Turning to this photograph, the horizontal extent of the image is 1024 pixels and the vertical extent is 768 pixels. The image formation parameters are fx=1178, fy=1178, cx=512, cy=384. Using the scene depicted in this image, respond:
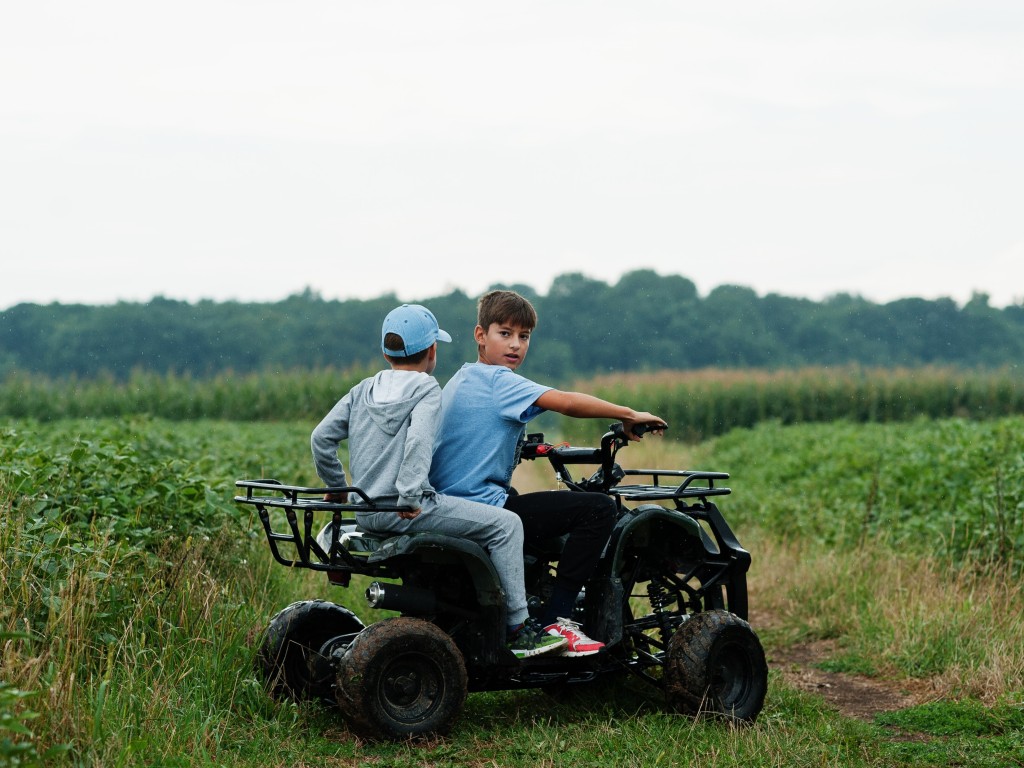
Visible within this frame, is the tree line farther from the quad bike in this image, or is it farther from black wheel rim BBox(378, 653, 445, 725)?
black wheel rim BBox(378, 653, 445, 725)

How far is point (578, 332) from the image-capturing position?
64125mm

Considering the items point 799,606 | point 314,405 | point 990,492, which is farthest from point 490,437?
point 314,405

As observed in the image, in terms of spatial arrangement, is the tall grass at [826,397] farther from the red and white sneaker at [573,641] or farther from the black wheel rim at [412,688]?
the black wheel rim at [412,688]

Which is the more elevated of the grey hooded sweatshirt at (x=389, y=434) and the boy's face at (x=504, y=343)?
the boy's face at (x=504, y=343)

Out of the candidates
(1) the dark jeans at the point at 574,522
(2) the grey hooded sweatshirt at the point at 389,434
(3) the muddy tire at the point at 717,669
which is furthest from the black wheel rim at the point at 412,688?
(3) the muddy tire at the point at 717,669

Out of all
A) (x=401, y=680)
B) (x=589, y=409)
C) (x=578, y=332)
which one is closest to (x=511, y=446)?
(x=589, y=409)

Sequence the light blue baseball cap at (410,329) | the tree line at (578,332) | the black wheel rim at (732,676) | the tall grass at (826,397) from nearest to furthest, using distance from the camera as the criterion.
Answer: the light blue baseball cap at (410,329)
the black wheel rim at (732,676)
the tall grass at (826,397)
the tree line at (578,332)

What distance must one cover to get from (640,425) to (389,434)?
1.18 metres

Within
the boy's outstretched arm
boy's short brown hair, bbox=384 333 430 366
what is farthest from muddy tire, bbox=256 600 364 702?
the boy's outstretched arm

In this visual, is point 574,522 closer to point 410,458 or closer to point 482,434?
point 482,434

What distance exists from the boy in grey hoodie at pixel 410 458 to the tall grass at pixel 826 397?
26.9 m

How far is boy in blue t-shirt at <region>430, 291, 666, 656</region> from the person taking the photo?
5.63 meters

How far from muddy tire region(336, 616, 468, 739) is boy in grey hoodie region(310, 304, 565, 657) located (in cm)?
37

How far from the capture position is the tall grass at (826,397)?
32.9m
